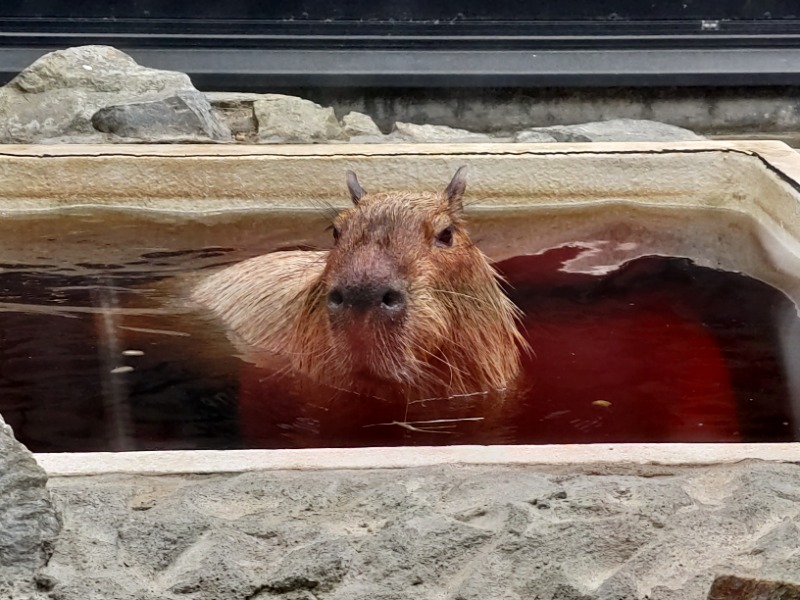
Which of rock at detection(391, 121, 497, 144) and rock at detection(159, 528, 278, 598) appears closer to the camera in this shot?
rock at detection(159, 528, 278, 598)

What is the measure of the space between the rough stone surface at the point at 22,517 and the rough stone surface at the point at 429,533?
4cm

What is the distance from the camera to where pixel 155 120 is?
19.3 feet

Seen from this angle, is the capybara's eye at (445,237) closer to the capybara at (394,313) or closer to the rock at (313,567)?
the capybara at (394,313)

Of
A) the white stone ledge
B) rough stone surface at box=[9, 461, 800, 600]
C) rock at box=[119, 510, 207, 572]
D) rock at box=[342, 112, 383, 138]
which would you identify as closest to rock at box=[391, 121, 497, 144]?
rock at box=[342, 112, 383, 138]

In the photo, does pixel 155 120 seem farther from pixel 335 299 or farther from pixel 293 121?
pixel 335 299

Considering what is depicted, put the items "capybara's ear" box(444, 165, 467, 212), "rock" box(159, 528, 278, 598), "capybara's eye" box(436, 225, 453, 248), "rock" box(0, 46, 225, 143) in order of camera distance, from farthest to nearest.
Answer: "rock" box(0, 46, 225, 143) < "capybara's ear" box(444, 165, 467, 212) < "capybara's eye" box(436, 225, 453, 248) < "rock" box(159, 528, 278, 598)

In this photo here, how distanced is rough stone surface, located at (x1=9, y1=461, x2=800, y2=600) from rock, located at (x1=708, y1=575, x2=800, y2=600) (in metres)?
0.02

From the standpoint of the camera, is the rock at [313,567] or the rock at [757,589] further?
the rock at [313,567]

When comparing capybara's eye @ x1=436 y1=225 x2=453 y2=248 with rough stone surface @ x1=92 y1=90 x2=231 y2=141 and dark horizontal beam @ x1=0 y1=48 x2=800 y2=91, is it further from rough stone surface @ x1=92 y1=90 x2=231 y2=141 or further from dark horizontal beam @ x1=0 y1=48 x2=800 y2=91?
dark horizontal beam @ x1=0 y1=48 x2=800 y2=91

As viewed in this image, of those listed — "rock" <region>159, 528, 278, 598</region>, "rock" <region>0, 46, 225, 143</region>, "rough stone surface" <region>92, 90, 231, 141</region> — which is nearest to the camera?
"rock" <region>159, 528, 278, 598</region>

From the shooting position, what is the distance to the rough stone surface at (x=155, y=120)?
5.86m

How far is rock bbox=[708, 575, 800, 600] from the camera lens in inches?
83.2

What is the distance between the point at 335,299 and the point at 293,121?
339 cm

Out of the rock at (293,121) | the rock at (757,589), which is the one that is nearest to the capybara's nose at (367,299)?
the rock at (757,589)
